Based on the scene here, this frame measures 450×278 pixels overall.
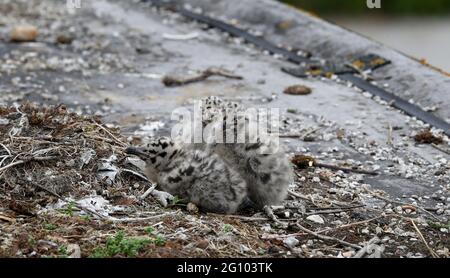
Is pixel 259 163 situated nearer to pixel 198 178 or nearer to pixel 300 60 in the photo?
pixel 198 178

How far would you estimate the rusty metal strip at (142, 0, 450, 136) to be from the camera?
1003 cm

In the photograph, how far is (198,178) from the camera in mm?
7207

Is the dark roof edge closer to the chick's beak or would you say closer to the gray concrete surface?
the gray concrete surface

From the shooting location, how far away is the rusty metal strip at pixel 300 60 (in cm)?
1003

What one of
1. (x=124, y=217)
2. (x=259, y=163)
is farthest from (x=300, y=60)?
(x=124, y=217)

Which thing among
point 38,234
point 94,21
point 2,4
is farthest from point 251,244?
point 2,4

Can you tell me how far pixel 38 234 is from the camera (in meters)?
6.38

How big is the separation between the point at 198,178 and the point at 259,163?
1.73ft

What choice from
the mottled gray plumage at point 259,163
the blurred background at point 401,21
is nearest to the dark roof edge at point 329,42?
the mottled gray plumage at point 259,163

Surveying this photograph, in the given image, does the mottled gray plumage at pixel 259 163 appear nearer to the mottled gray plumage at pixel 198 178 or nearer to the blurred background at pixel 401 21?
the mottled gray plumage at pixel 198 178

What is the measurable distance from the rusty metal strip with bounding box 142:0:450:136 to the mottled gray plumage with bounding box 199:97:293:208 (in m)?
2.99

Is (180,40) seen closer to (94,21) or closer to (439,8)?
(94,21)

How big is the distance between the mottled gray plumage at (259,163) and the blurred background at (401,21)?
1609 centimetres
